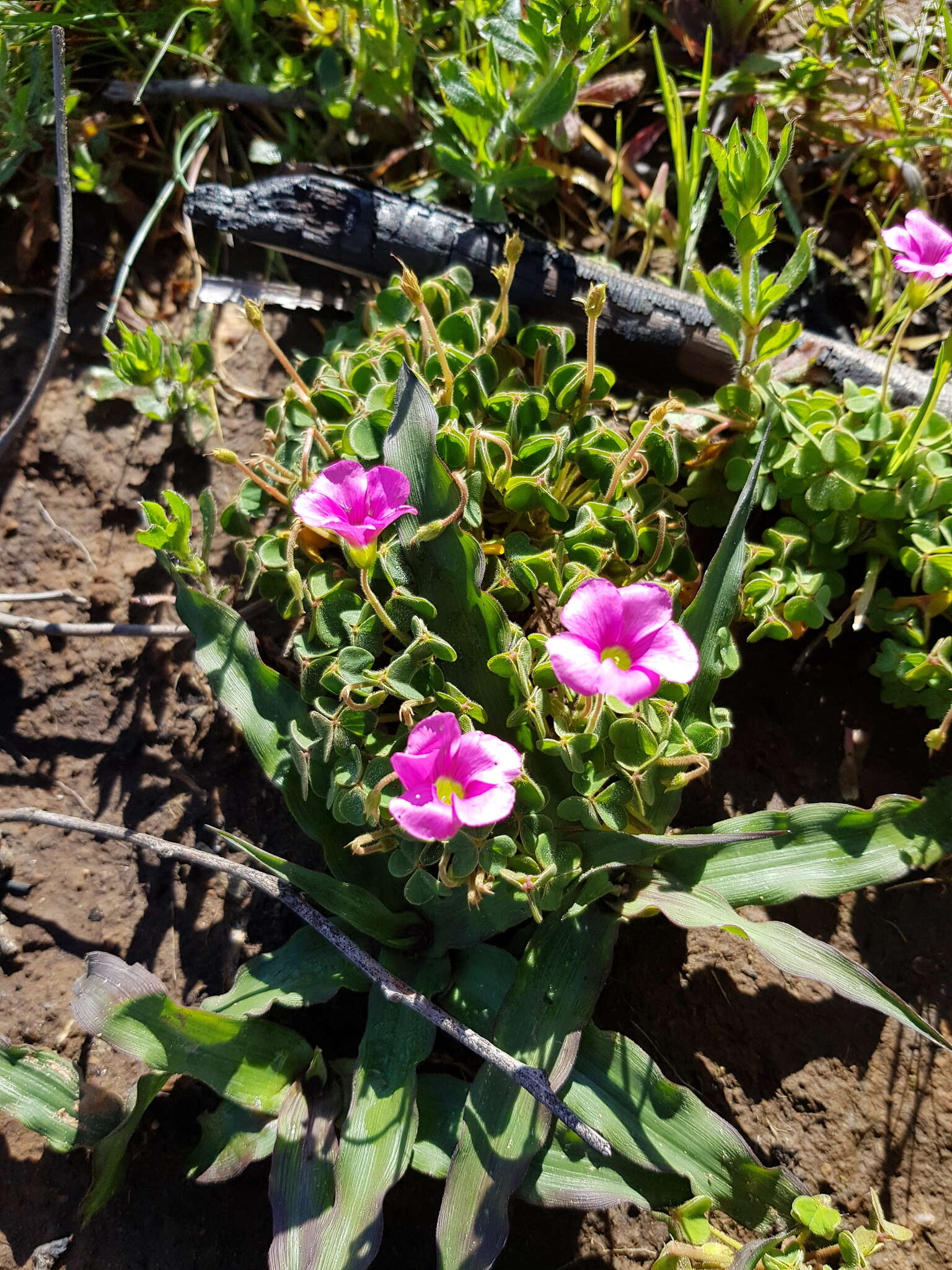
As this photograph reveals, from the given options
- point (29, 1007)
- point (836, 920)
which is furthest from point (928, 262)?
point (29, 1007)

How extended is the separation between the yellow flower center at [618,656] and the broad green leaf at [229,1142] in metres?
1.08

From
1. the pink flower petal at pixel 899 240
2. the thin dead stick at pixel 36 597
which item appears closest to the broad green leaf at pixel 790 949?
the pink flower petal at pixel 899 240

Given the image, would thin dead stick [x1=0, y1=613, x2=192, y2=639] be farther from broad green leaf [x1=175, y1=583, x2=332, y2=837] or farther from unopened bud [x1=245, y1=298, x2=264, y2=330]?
unopened bud [x1=245, y1=298, x2=264, y2=330]

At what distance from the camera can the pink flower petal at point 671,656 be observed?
4.42 ft

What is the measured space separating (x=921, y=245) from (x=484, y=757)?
4.44 ft

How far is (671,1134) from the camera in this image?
1.64 metres

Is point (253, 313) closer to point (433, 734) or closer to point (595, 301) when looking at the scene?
point (595, 301)

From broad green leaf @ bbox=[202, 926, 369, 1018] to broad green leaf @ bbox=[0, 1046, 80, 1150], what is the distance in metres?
0.36

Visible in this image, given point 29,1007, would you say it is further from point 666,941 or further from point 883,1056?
point 883,1056

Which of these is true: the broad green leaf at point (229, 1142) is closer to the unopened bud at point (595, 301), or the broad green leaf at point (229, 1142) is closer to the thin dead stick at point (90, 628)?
the thin dead stick at point (90, 628)

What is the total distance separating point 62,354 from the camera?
2559mm

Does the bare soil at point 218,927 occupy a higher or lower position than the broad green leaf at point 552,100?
lower

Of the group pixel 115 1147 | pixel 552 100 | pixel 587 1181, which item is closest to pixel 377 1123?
pixel 587 1181

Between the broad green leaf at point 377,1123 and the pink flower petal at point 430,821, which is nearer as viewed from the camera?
the pink flower petal at point 430,821
